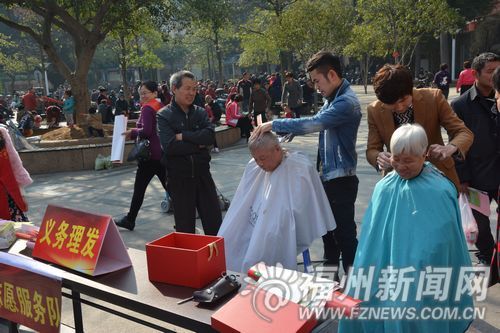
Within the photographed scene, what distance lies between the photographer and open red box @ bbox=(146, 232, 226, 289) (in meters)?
2.40

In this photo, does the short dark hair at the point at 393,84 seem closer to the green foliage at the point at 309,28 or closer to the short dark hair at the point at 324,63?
the short dark hair at the point at 324,63

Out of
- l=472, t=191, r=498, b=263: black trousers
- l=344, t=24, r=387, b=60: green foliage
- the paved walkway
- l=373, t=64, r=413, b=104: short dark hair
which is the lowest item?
the paved walkway

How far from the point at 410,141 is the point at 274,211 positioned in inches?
41.5

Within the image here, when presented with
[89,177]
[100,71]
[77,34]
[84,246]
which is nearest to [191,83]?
[84,246]

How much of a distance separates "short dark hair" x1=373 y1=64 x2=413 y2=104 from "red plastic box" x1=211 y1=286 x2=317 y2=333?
1388 mm

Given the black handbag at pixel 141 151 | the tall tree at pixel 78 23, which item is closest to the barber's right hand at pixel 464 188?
the black handbag at pixel 141 151

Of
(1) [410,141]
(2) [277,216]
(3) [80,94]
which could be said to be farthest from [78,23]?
(1) [410,141]

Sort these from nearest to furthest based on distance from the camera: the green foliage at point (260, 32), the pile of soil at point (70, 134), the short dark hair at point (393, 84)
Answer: the short dark hair at point (393, 84), the pile of soil at point (70, 134), the green foliage at point (260, 32)

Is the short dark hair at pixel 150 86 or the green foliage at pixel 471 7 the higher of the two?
the green foliage at pixel 471 7

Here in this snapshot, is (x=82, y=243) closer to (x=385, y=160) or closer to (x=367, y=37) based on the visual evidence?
(x=385, y=160)

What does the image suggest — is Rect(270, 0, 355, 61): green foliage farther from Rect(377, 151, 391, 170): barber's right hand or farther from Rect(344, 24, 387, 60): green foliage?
Rect(377, 151, 391, 170): barber's right hand

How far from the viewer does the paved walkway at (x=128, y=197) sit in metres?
3.78

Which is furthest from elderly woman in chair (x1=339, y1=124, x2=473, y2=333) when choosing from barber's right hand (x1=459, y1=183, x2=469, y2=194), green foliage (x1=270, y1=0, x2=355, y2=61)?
green foliage (x1=270, y1=0, x2=355, y2=61)

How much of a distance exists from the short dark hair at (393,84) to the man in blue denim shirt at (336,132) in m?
0.44
